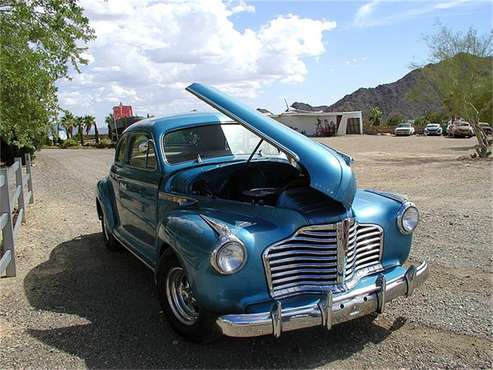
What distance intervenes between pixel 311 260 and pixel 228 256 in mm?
645

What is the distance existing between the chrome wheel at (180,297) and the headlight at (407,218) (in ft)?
6.12

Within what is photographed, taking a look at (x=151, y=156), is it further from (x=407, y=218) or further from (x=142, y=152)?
(x=407, y=218)

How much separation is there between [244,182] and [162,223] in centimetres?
90

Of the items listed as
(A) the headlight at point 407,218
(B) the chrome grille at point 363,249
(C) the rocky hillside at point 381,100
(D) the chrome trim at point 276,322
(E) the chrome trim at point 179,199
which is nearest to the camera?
(D) the chrome trim at point 276,322

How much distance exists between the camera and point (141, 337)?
4.05 meters

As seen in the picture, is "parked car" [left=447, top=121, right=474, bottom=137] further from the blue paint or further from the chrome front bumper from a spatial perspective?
the chrome front bumper

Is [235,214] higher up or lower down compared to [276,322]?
higher up

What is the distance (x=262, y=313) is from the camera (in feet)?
10.9

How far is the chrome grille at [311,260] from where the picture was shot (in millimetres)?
3557

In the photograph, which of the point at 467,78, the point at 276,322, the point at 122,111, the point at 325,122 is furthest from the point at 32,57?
the point at 325,122

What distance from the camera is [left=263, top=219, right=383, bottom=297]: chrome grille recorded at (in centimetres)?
356

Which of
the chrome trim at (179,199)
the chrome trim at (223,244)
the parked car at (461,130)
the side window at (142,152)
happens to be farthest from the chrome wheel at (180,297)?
the parked car at (461,130)

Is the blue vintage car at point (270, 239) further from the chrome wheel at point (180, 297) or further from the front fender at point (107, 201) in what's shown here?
the front fender at point (107, 201)

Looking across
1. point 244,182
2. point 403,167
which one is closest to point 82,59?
point 244,182
